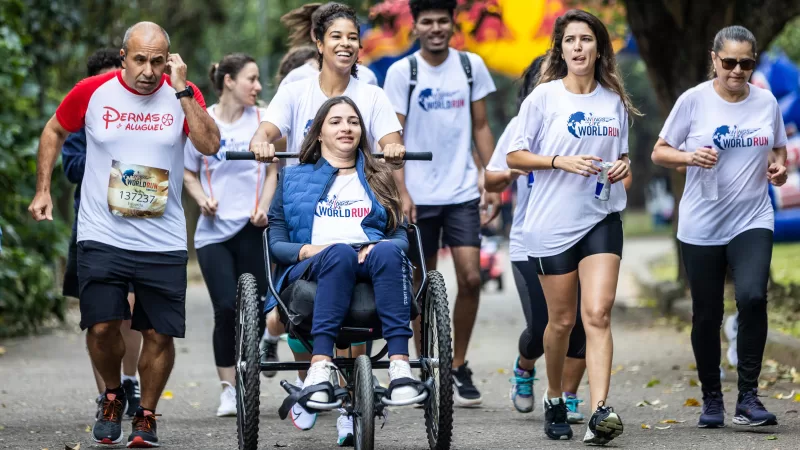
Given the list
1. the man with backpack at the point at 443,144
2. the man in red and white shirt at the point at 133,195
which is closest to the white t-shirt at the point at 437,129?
the man with backpack at the point at 443,144

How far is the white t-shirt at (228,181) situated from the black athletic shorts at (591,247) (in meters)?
2.08

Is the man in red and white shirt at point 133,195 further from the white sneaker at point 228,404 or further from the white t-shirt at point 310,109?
the white sneaker at point 228,404

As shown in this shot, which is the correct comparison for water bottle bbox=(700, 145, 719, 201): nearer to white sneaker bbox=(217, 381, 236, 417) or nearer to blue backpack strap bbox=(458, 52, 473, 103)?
blue backpack strap bbox=(458, 52, 473, 103)

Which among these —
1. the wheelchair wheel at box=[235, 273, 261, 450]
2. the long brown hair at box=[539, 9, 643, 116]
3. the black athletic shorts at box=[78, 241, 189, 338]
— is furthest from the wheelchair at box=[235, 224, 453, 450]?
the long brown hair at box=[539, 9, 643, 116]

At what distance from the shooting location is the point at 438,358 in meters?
5.75

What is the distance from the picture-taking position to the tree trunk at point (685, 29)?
13.0 meters

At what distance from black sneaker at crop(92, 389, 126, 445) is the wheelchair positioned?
98cm

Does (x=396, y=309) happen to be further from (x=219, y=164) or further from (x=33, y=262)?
(x=33, y=262)

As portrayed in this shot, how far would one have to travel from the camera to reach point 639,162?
52281 millimetres

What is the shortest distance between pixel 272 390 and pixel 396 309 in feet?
11.6

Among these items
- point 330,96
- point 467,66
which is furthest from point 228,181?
point 467,66

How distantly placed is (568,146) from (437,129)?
1.78 meters

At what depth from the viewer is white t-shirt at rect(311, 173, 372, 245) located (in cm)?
613

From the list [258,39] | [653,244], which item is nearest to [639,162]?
[653,244]
